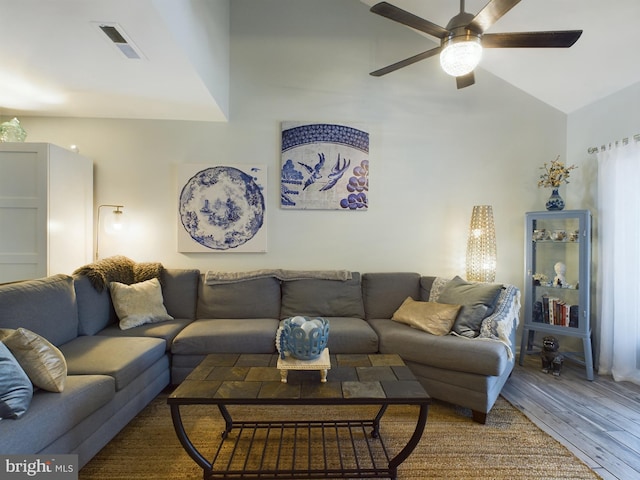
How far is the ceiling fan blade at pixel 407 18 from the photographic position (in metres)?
1.65

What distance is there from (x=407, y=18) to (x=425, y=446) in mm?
2424

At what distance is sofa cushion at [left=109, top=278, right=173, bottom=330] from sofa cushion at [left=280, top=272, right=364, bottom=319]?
1060 millimetres

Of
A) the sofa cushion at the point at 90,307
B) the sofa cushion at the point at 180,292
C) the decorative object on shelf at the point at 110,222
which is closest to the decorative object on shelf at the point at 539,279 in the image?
the sofa cushion at the point at 180,292

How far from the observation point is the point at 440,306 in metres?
2.54

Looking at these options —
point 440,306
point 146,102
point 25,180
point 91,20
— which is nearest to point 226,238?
point 146,102

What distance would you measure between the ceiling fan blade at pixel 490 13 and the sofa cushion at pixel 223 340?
93.5 inches

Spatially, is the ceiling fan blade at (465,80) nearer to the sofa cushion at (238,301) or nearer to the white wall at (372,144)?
the white wall at (372,144)

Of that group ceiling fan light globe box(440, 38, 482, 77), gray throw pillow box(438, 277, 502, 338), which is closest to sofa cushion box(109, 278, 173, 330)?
gray throw pillow box(438, 277, 502, 338)

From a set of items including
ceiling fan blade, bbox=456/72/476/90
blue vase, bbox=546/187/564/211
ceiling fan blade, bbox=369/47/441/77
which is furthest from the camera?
blue vase, bbox=546/187/564/211

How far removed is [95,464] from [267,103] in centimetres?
309

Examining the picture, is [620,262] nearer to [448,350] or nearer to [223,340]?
[448,350]

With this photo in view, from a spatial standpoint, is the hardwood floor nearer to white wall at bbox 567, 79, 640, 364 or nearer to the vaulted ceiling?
white wall at bbox 567, 79, 640, 364

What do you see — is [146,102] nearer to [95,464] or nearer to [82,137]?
[82,137]

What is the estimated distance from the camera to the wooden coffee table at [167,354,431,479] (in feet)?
4.67
